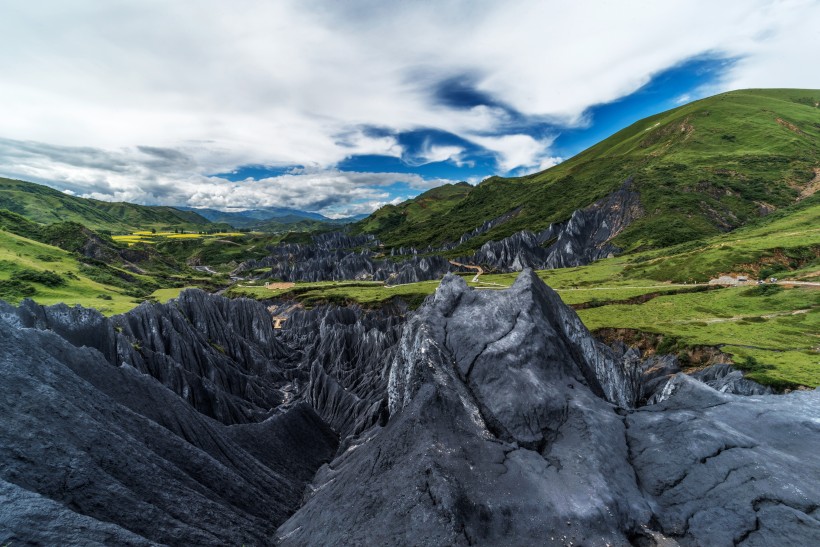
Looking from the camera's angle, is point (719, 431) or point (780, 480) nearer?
point (780, 480)

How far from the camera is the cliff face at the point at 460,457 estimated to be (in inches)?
405

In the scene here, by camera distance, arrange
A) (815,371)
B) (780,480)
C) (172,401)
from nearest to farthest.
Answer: (780,480)
(172,401)
(815,371)

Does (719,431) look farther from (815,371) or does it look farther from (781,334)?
(781,334)

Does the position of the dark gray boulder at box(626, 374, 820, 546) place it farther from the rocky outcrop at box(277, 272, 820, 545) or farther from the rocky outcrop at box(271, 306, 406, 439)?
the rocky outcrop at box(271, 306, 406, 439)

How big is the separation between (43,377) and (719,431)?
25142 mm

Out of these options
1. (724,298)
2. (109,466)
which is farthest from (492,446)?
(724,298)

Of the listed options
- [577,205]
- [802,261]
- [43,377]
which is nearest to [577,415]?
[43,377]

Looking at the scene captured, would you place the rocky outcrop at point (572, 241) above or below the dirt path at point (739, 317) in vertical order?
above

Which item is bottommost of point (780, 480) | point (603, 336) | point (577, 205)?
point (603, 336)

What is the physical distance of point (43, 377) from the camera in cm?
1373

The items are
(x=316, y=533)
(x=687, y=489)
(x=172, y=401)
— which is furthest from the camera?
(x=172, y=401)

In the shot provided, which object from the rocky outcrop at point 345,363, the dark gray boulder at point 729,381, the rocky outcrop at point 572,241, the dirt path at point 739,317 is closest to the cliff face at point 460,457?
the rocky outcrop at point 345,363

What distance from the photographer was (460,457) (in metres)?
12.3

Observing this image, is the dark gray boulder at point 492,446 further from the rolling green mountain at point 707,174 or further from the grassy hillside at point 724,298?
the rolling green mountain at point 707,174
